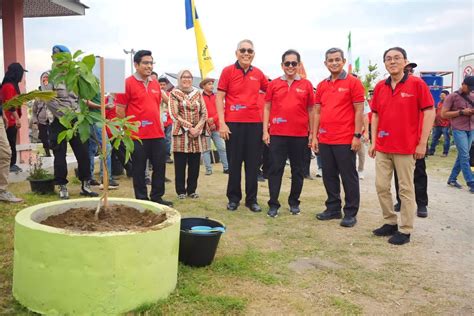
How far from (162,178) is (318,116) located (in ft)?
7.12

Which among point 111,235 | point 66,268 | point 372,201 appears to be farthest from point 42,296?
point 372,201

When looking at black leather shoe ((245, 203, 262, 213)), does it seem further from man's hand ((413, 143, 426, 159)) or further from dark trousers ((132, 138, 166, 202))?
man's hand ((413, 143, 426, 159))

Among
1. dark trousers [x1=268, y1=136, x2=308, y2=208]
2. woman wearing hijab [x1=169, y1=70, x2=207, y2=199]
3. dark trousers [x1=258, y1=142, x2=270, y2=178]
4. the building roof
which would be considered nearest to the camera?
dark trousers [x1=268, y1=136, x2=308, y2=208]

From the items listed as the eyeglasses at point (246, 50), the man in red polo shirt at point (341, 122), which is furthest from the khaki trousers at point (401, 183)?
the eyeglasses at point (246, 50)

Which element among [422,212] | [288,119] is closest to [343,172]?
[288,119]

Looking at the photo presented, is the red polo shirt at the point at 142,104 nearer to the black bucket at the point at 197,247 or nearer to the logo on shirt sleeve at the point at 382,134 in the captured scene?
the black bucket at the point at 197,247

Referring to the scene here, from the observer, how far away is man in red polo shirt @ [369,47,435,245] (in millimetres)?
4441

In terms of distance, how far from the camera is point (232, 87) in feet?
18.4

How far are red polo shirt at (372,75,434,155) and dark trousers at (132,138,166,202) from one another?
276 centimetres

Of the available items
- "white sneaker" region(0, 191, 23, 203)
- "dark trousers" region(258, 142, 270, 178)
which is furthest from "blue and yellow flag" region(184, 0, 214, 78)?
"white sneaker" region(0, 191, 23, 203)

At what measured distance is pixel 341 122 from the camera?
514 centimetres

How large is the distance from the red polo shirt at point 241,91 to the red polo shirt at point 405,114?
1698 millimetres

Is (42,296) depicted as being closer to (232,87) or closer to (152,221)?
(152,221)

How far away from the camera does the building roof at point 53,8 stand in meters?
9.09
